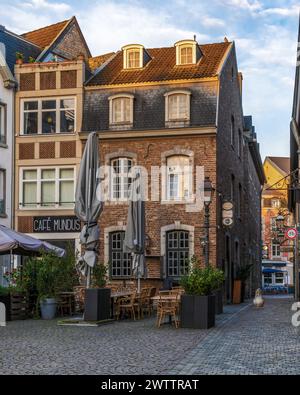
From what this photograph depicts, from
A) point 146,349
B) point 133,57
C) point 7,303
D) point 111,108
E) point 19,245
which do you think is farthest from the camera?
point 133,57

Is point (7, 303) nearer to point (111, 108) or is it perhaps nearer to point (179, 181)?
point (179, 181)

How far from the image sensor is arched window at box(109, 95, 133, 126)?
27922mm

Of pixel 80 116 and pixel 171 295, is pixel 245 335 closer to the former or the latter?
pixel 171 295

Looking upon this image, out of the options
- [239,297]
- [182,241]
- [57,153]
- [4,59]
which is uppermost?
[4,59]

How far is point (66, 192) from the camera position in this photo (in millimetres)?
28453

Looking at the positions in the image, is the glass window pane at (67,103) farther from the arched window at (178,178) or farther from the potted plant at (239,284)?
the potted plant at (239,284)

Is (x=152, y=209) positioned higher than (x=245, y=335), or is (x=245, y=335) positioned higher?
(x=152, y=209)

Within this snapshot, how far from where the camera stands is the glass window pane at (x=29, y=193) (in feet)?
94.1

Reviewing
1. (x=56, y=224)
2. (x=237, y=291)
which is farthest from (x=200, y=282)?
(x=237, y=291)

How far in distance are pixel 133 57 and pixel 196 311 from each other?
16973mm

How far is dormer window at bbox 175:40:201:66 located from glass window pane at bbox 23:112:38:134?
21.0ft
